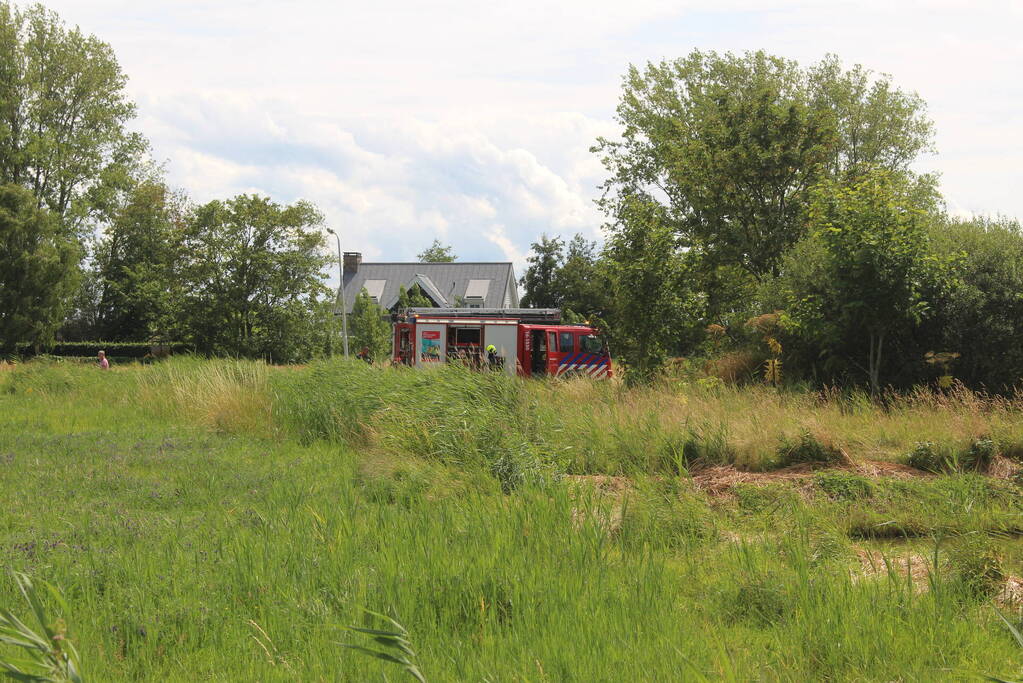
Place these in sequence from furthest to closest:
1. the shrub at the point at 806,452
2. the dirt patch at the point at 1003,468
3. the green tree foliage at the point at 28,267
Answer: the green tree foliage at the point at 28,267, the shrub at the point at 806,452, the dirt patch at the point at 1003,468

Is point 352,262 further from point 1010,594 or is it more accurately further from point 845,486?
point 1010,594

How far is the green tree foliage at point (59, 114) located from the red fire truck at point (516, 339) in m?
22.8

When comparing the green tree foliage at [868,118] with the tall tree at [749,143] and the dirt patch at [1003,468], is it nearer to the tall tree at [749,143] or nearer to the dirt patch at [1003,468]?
the tall tree at [749,143]

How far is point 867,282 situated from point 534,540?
11.1 meters

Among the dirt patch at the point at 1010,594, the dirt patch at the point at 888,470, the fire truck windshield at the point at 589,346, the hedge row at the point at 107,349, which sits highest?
the fire truck windshield at the point at 589,346

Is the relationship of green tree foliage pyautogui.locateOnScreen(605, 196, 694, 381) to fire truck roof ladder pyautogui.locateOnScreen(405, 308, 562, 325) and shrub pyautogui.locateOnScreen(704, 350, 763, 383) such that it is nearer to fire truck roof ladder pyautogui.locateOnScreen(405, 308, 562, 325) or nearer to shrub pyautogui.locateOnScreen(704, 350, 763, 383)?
shrub pyautogui.locateOnScreen(704, 350, 763, 383)

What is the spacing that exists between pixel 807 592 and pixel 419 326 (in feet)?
76.6

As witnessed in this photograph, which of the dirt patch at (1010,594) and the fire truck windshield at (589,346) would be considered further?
the fire truck windshield at (589,346)

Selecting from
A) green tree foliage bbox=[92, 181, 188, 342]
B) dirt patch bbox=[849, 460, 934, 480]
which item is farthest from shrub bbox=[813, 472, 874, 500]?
green tree foliage bbox=[92, 181, 188, 342]

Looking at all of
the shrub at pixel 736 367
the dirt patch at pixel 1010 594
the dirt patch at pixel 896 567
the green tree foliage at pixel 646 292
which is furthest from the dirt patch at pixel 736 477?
the shrub at pixel 736 367

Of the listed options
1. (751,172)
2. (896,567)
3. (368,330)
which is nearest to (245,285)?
(368,330)

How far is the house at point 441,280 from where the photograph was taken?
213ft

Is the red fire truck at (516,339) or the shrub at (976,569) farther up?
the red fire truck at (516,339)

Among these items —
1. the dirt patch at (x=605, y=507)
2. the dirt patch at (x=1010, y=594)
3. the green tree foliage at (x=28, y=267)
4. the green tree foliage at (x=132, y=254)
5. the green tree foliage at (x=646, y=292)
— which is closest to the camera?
the dirt patch at (x=1010, y=594)
